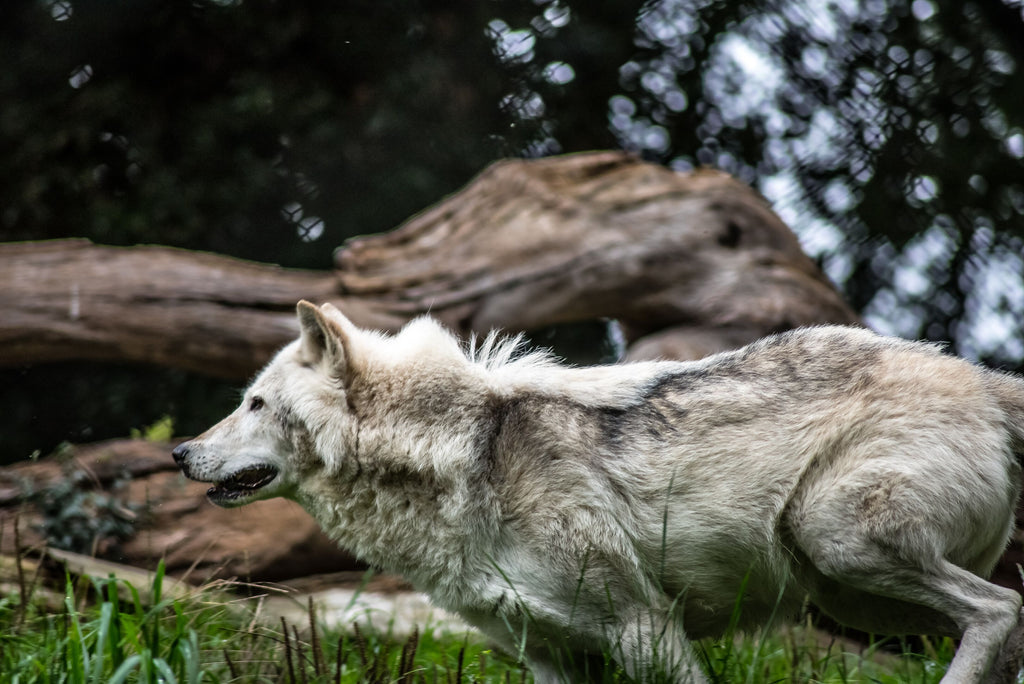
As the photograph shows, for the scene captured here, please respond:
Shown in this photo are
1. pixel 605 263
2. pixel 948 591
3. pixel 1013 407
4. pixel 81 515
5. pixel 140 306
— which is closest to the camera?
pixel 948 591

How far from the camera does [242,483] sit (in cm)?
404

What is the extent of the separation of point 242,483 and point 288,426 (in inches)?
13.8

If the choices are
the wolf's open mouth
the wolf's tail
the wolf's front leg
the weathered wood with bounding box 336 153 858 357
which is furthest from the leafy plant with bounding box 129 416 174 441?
the wolf's tail

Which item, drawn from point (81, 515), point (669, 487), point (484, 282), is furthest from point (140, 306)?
point (669, 487)

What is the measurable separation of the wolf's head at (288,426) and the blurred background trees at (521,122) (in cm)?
402

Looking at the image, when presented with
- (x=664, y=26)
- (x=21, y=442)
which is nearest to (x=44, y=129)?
(x=21, y=442)

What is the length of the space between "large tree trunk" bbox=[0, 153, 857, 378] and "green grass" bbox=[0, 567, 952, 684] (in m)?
1.98

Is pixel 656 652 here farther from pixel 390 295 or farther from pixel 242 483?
pixel 390 295

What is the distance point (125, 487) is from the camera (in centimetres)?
643

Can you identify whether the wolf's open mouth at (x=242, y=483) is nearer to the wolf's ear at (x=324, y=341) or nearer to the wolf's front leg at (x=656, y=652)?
the wolf's ear at (x=324, y=341)

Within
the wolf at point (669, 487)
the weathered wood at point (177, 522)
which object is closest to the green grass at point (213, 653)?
the wolf at point (669, 487)

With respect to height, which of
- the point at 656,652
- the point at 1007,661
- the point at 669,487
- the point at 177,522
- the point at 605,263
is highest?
the point at 605,263

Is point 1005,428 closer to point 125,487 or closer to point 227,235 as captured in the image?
point 125,487

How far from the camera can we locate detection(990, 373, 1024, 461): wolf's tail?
11.5 feet
